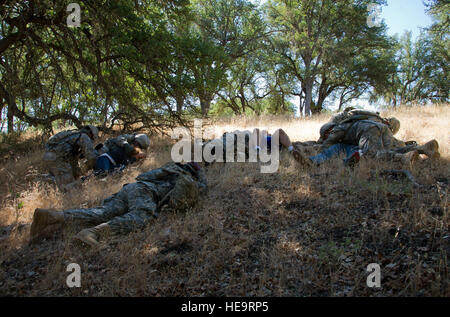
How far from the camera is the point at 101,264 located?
3012 mm

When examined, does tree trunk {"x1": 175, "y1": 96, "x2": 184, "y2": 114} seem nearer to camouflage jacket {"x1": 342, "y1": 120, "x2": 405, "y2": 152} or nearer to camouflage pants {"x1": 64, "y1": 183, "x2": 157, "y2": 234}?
camouflage pants {"x1": 64, "y1": 183, "x2": 157, "y2": 234}

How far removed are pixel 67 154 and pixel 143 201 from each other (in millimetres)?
3853

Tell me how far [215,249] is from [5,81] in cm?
793

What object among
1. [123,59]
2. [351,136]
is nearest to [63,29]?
[123,59]

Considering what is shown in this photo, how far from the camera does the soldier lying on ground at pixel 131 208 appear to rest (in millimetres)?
3559

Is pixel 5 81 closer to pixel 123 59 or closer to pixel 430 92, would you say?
pixel 123 59

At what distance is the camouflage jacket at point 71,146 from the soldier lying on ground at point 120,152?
24 centimetres

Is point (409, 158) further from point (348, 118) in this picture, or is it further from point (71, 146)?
point (71, 146)

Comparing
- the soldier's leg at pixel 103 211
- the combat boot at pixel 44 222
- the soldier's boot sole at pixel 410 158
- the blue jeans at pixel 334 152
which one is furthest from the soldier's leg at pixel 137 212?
→ the soldier's boot sole at pixel 410 158

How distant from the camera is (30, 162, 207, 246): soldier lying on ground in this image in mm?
3559

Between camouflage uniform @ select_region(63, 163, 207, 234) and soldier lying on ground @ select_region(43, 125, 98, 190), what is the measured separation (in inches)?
114

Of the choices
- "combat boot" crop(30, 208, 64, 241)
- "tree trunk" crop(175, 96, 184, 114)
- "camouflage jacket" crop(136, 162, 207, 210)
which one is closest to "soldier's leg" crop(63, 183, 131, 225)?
"combat boot" crop(30, 208, 64, 241)

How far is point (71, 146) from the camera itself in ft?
22.6

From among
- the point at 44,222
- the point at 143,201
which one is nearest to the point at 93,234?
the point at 44,222
